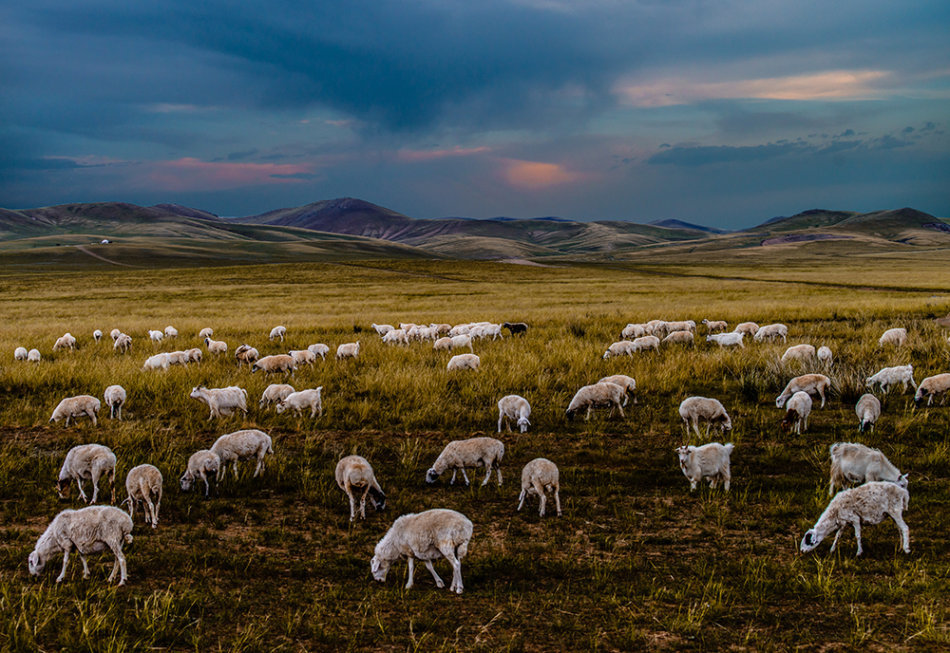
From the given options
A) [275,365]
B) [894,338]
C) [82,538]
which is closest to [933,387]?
[894,338]

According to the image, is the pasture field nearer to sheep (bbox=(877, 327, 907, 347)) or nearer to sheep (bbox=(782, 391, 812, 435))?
sheep (bbox=(782, 391, 812, 435))

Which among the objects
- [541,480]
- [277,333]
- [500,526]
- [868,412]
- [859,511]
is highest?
[868,412]

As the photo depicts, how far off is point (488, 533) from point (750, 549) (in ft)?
9.93

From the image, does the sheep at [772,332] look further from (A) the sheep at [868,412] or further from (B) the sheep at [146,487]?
(B) the sheep at [146,487]

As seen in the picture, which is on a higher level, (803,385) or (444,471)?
(803,385)

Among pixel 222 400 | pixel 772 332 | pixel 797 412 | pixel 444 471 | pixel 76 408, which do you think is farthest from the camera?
pixel 772 332

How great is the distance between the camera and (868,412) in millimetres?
10078

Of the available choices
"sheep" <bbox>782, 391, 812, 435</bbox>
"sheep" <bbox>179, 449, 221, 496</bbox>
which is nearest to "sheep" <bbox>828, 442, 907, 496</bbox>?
"sheep" <bbox>782, 391, 812, 435</bbox>

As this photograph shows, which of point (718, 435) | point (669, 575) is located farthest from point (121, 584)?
point (718, 435)

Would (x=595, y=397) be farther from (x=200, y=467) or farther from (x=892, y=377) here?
(x=200, y=467)

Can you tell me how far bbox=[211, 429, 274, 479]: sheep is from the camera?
8539mm

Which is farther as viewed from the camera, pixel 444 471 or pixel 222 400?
pixel 222 400

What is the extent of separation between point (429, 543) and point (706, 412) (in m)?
6.73

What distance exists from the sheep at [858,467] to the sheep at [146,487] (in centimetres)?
882
